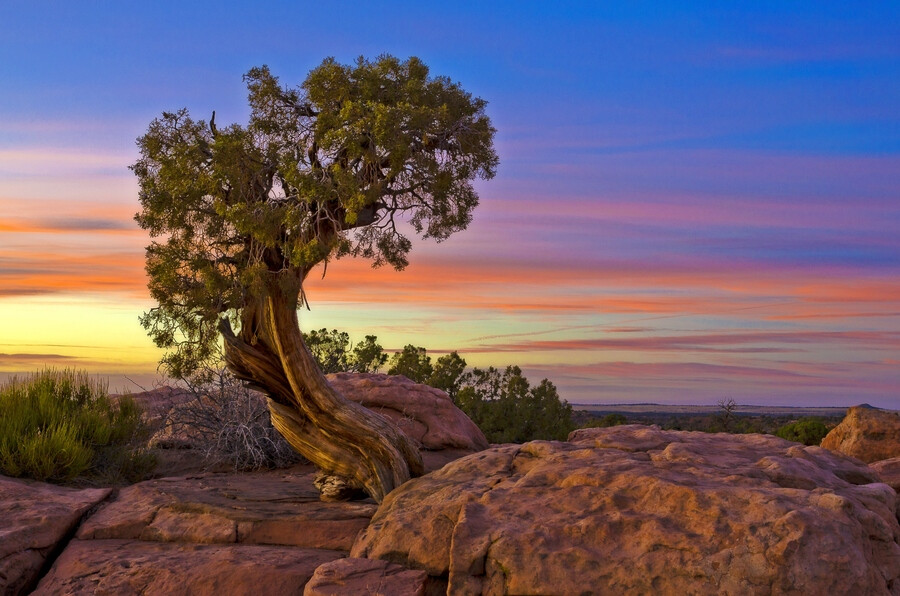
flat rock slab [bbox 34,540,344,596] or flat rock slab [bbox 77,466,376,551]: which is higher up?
flat rock slab [bbox 77,466,376,551]

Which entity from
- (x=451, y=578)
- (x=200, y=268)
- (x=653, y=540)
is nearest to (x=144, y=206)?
(x=200, y=268)

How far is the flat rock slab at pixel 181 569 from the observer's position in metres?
9.05

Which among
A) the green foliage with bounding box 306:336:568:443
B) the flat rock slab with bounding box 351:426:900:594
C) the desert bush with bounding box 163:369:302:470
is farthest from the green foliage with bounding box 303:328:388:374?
the flat rock slab with bounding box 351:426:900:594

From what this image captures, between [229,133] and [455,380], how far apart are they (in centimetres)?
1492

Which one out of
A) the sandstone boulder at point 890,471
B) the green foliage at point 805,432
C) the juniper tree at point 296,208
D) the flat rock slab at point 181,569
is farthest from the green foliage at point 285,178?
the green foliage at point 805,432

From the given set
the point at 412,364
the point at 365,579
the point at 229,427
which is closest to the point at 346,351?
the point at 412,364

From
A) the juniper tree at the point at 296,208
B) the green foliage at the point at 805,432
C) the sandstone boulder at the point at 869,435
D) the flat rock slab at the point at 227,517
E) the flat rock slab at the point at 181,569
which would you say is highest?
the juniper tree at the point at 296,208

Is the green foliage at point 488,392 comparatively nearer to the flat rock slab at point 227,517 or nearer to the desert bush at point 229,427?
the desert bush at point 229,427

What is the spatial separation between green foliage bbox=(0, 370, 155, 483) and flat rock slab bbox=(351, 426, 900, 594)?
6084 mm

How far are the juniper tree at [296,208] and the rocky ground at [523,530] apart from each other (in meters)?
1.14

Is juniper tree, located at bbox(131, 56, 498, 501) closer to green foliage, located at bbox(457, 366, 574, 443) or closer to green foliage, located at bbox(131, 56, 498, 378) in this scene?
green foliage, located at bbox(131, 56, 498, 378)

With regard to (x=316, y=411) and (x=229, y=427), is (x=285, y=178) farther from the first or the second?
(x=229, y=427)

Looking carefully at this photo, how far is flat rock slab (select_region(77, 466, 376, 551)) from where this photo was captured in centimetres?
1025

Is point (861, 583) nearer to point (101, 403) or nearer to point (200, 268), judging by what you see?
point (200, 268)
